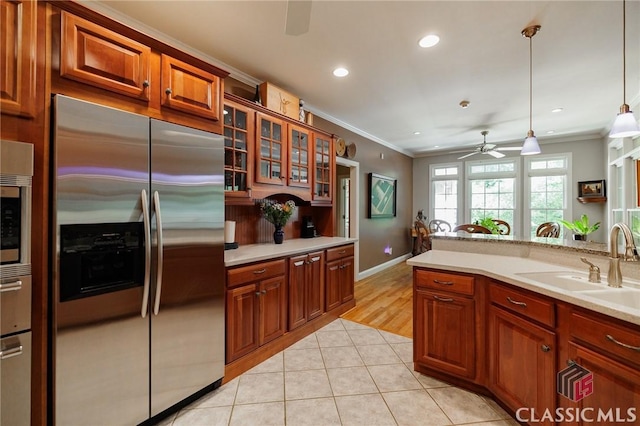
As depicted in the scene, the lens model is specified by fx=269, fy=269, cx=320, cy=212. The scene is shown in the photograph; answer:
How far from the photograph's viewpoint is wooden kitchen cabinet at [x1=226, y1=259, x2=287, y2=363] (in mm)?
2062

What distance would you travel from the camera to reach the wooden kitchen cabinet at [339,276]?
10.2 feet

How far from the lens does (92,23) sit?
1413 mm

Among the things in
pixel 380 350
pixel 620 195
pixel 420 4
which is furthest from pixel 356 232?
pixel 620 195

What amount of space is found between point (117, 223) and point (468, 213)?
23.1 feet

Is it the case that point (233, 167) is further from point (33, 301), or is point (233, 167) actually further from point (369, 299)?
point (369, 299)

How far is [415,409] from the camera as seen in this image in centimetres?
178

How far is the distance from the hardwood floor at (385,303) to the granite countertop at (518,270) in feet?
3.47

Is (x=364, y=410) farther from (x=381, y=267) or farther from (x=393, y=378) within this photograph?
(x=381, y=267)

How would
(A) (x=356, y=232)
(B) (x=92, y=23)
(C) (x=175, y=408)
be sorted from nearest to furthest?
(B) (x=92, y=23) → (C) (x=175, y=408) → (A) (x=356, y=232)

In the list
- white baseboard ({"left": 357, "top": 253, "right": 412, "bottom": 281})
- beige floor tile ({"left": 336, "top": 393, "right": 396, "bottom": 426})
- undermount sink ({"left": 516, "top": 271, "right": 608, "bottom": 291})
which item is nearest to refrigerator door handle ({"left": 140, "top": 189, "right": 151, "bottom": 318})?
beige floor tile ({"left": 336, "top": 393, "right": 396, "bottom": 426})

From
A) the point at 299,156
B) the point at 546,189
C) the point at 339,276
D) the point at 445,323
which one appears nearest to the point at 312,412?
the point at 445,323

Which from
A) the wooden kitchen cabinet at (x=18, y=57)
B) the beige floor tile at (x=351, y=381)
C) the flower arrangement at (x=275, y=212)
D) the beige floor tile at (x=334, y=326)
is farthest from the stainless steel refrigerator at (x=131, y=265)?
the beige floor tile at (x=334, y=326)

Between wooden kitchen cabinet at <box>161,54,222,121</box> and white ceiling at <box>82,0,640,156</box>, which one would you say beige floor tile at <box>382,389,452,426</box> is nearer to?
wooden kitchen cabinet at <box>161,54,222,121</box>

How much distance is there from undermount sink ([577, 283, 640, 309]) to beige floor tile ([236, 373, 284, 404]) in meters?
1.99
